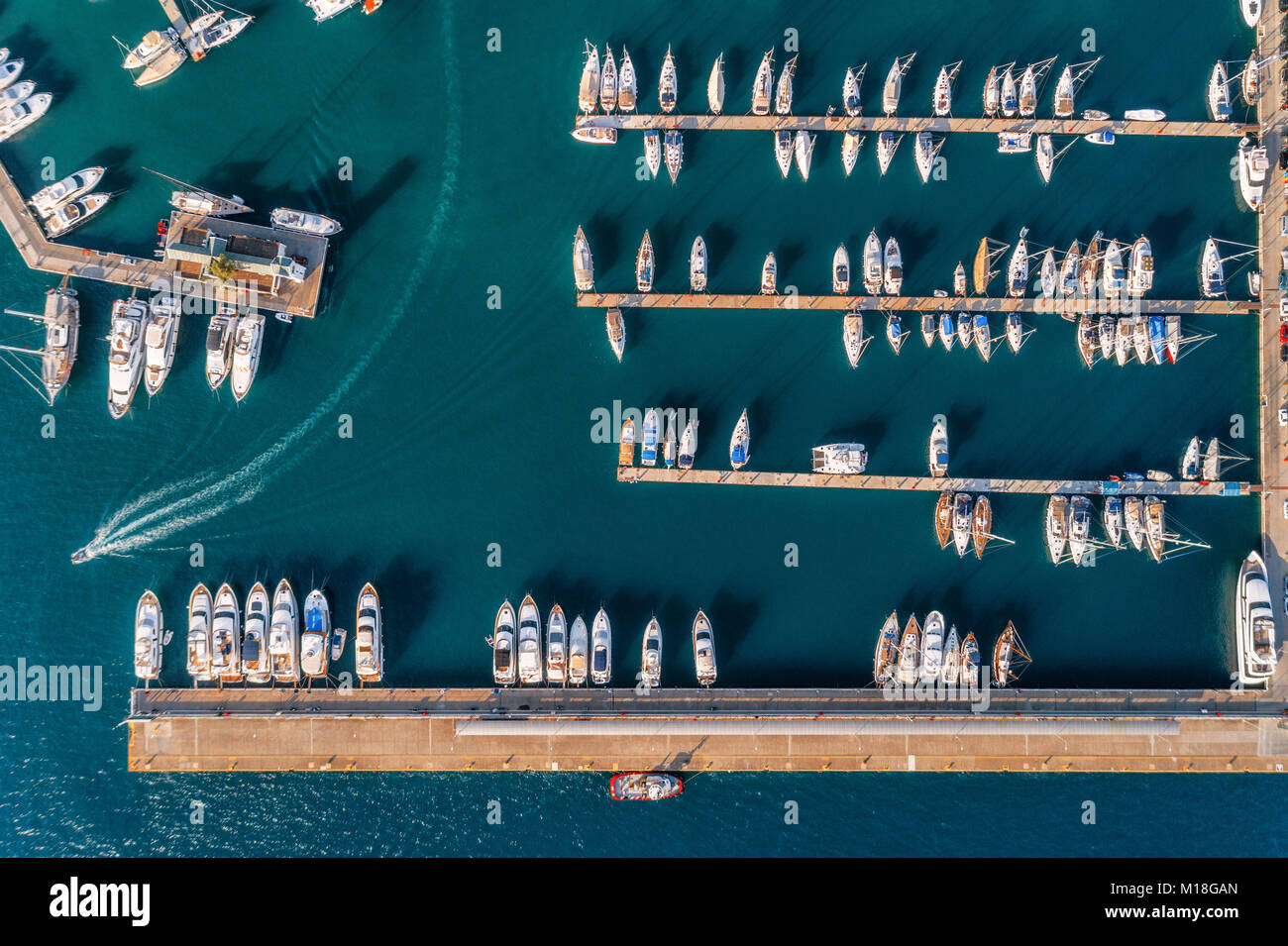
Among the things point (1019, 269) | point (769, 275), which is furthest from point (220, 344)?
point (1019, 269)

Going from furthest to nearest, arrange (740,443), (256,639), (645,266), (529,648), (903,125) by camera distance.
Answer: (903,125) < (740,443) < (645,266) < (529,648) < (256,639)

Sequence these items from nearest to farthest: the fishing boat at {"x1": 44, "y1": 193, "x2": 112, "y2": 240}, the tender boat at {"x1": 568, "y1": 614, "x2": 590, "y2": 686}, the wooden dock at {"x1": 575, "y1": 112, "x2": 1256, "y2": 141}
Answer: the fishing boat at {"x1": 44, "y1": 193, "x2": 112, "y2": 240}
the tender boat at {"x1": 568, "y1": 614, "x2": 590, "y2": 686}
the wooden dock at {"x1": 575, "y1": 112, "x2": 1256, "y2": 141}

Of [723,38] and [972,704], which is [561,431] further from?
[972,704]

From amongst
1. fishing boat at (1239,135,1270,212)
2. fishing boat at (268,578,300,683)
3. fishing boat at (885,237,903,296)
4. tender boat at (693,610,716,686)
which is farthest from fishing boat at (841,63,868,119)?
fishing boat at (268,578,300,683)

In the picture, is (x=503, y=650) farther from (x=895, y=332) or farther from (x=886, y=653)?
(x=895, y=332)

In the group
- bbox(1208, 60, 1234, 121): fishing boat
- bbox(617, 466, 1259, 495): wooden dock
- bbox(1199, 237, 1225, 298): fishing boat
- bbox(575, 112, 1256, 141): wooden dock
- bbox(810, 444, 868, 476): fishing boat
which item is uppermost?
bbox(1208, 60, 1234, 121): fishing boat

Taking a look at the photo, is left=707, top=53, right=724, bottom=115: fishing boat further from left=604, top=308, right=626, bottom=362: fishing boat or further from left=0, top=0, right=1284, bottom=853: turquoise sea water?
left=604, top=308, right=626, bottom=362: fishing boat

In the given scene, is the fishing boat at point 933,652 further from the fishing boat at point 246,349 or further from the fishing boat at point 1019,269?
the fishing boat at point 246,349
